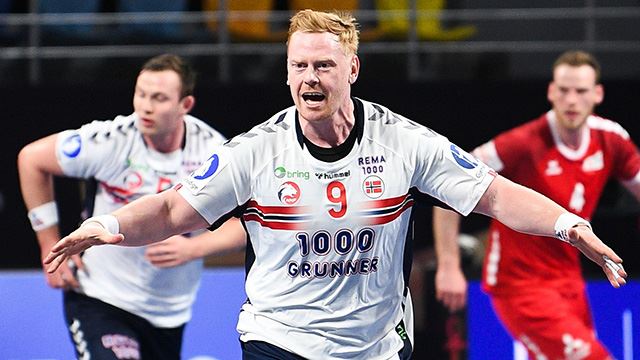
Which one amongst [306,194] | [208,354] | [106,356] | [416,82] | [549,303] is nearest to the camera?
[306,194]

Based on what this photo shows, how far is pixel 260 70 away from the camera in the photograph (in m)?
10.1

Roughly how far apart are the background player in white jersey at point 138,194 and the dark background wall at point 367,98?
3.42 meters

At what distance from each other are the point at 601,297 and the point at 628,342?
31cm

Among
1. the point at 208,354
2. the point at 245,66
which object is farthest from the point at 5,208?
the point at 208,354

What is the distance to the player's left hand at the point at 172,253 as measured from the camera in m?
6.12

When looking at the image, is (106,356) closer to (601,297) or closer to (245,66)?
(601,297)

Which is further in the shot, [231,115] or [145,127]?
[231,115]

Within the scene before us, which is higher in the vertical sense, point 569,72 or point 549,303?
point 569,72

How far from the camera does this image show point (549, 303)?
273 inches

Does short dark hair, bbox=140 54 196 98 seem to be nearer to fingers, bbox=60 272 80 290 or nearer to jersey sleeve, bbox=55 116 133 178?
jersey sleeve, bbox=55 116 133 178

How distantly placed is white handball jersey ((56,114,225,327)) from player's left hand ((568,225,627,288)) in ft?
7.89

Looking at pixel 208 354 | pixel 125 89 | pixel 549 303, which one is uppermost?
pixel 125 89

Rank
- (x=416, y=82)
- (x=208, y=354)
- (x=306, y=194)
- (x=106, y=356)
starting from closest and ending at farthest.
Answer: (x=306, y=194)
(x=106, y=356)
(x=208, y=354)
(x=416, y=82)

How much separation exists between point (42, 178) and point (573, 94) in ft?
9.20
